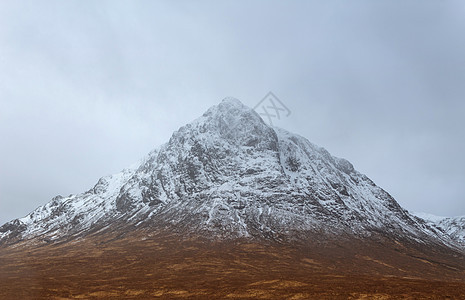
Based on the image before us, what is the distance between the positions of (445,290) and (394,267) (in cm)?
6826

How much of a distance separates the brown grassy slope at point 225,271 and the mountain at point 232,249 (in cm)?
31

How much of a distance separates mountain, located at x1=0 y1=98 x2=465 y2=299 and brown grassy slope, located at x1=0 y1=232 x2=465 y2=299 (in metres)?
0.31

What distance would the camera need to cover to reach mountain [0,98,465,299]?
50.0 metres

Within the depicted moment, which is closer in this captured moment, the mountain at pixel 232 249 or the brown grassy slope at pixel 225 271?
the brown grassy slope at pixel 225 271

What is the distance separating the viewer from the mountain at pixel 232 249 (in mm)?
50031

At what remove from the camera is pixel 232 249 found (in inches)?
4567

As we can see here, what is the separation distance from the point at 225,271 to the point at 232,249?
3924 centimetres

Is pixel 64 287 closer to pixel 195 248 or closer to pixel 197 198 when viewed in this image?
pixel 195 248

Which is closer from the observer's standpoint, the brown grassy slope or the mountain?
the brown grassy slope

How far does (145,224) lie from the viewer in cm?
15988

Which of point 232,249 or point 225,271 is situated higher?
point 232,249

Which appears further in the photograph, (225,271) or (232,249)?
(232,249)

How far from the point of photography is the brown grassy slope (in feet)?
151

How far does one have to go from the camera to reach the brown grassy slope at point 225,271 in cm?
4588
